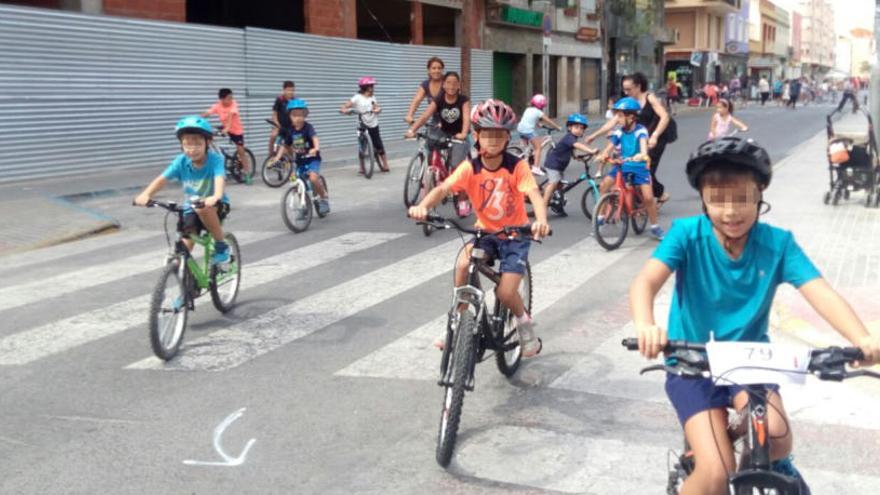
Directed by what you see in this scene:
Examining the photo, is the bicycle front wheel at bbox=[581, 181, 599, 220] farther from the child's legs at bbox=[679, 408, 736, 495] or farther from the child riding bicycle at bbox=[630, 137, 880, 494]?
the child's legs at bbox=[679, 408, 736, 495]

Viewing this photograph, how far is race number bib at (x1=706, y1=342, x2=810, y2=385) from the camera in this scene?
2.66 metres

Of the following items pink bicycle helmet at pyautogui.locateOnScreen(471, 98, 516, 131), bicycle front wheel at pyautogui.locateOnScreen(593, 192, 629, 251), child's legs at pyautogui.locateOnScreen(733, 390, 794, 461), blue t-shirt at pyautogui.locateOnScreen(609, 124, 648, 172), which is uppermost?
pink bicycle helmet at pyautogui.locateOnScreen(471, 98, 516, 131)

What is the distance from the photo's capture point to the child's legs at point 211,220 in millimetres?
6984

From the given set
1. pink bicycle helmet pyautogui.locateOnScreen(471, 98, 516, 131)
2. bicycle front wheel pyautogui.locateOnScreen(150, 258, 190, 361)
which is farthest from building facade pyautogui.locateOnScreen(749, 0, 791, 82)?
pink bicycle helmet pyautogui.locateOnScreen(471, 98, 516, 131)

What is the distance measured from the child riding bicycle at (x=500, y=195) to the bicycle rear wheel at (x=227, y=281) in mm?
2641

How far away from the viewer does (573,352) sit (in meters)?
6.36

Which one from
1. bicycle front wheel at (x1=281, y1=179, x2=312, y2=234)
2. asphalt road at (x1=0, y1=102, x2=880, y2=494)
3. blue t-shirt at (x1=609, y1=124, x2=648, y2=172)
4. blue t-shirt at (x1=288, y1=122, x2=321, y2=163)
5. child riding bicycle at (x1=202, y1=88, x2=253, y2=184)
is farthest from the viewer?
child riding bicycle at (x1=202, y1=88, x2=253, y2=184)

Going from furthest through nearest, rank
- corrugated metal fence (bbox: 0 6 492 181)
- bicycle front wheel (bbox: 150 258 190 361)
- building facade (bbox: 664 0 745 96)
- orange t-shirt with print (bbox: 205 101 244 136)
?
building facade (bbox: 664 0 745 96), orange t-shirt with print (bbox: 205 101 244 136), corrugated metal fence (bbox: 0 6 492 181), bicycle front wheel (bbox: 150 258 190 361)

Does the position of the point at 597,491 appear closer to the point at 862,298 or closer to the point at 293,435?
the point at 293,435

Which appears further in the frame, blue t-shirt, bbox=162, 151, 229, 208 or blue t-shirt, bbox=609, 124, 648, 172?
blue t-shirt, bbox=609, 124, 648, 172

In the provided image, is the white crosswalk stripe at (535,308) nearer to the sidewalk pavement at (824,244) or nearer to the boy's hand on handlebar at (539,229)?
the boy's hand on handlebar at (539,229)

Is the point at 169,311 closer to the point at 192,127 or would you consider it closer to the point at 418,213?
the point at 192,127

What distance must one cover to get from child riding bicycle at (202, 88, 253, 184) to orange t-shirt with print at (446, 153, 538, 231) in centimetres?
1199

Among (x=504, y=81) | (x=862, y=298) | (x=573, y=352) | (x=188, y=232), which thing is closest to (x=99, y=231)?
(x=188, y=232)
